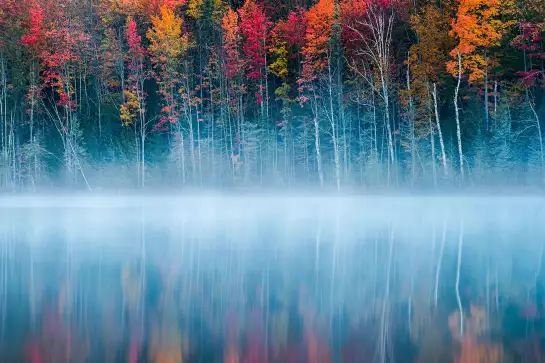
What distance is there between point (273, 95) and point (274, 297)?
1568 inches

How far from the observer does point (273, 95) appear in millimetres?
45312

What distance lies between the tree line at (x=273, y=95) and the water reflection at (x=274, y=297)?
21940 millimetres

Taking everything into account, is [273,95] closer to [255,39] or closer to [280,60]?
[280,60]

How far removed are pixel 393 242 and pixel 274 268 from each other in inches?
157

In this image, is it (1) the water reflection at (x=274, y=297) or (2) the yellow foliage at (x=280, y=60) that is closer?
(1) the water reflection at (x=274, y=297)

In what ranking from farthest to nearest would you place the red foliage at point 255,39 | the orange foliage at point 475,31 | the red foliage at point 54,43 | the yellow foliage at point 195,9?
the yellow foliage at point 195,9, the red foliage at point 54,43, the red foliage at point 255,39, the orange foliage at point 475,31

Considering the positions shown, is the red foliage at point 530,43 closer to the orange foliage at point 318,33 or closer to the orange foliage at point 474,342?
the orange foliage at point 318,33

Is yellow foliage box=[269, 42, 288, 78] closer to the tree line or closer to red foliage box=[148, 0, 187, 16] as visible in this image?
the tree line

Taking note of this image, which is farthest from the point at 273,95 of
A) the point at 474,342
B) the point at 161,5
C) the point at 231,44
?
the point at 474,342

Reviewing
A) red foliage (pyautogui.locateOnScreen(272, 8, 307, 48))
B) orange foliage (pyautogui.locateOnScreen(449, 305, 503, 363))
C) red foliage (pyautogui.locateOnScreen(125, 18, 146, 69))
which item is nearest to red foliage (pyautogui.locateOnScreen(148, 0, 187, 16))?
red foliage (pyautogui.locateOnScreen(125, 18, 146, 69))

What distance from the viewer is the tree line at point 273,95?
3284 cm

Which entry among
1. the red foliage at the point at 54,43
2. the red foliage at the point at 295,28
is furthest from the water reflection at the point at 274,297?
the red foliage at the point at 54,43

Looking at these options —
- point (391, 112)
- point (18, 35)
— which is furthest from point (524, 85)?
point (18, 35)

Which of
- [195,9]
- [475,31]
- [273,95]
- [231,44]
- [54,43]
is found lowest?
[273,95]
